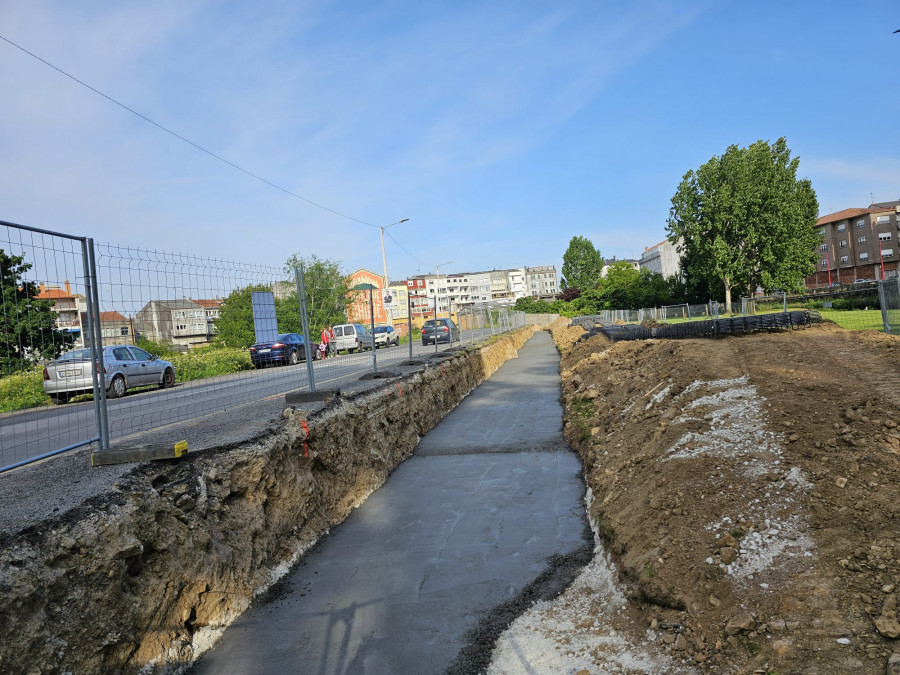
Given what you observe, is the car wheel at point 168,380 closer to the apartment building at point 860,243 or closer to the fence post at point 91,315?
the fence post at point 91,315

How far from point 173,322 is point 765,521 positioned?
5610 millimetres

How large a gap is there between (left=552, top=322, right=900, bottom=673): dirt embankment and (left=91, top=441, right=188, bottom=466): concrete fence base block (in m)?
3.34

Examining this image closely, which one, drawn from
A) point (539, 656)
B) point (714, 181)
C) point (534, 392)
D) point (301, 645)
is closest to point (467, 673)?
point (539, 656)

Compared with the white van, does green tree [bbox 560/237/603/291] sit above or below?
above

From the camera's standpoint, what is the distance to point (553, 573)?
495 centimetres

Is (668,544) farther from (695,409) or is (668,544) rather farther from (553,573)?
(695,409)

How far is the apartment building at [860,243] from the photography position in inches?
3066

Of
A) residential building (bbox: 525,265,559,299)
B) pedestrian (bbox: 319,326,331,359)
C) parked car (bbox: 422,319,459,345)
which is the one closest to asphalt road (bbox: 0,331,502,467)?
pedestrian (bbox: 319,326,331,359)

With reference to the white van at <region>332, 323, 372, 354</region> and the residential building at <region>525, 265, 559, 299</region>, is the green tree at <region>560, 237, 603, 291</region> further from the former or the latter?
the white van at <region>332, 323, 372, 354</region>

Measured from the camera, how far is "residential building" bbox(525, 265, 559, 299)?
174m

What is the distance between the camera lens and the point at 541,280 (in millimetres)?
176250

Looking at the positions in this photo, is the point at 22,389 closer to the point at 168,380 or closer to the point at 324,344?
the point at 168,380

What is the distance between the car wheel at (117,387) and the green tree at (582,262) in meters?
99.8

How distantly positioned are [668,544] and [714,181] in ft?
202
